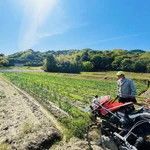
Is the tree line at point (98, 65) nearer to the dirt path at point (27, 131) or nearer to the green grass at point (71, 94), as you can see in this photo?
the green grass at point (71, 94)

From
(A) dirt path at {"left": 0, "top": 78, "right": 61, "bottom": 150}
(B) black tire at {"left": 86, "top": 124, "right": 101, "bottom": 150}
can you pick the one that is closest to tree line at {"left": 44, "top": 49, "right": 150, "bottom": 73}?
(A) dirt path at {"left": 0, "top": 78, "right": 61, "bottom": 150}

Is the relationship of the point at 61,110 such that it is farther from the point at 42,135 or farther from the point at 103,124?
the point at 103,124

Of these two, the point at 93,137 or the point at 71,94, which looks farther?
the point at 71,94

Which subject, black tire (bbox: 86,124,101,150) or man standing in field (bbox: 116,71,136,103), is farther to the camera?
man standing in field (bbox: 116,71,136,103)

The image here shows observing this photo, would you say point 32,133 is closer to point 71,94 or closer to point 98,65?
point 71,94

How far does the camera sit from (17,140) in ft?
41.2

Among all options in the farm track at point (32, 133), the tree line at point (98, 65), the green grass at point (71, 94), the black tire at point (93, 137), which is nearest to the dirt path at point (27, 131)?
the farm track at point (32, 133)

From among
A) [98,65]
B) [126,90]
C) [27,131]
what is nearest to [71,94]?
[27,131]

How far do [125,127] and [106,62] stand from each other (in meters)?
96.1

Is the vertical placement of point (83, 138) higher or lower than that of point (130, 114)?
lower

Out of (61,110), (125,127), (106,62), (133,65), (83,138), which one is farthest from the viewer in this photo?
(106,62)

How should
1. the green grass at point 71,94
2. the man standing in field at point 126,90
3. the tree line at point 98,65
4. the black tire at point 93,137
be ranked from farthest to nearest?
the tree line at point 98,65, the green grass at point 71,94, the man standing in field at point 126,90, the black tire at point 93,137

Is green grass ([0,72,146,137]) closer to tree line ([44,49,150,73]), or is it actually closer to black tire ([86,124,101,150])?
black tire ([86,124,101,150])

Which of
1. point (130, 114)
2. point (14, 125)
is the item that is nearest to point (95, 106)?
point (130, 114)
